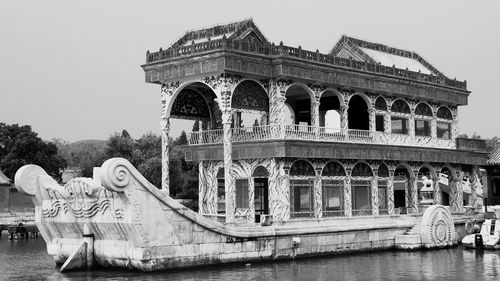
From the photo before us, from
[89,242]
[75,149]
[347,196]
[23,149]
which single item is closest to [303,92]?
[347,196]

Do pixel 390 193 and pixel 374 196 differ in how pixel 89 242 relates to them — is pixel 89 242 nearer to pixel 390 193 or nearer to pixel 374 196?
pixel 374 196

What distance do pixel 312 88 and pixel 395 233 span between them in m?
6.77

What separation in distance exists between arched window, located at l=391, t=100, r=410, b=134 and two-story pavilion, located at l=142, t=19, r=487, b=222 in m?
0.04

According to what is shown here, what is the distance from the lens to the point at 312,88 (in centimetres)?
2772

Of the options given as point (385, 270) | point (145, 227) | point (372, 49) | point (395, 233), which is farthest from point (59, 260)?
point (372, 49)

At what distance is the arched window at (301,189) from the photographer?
26531 mm

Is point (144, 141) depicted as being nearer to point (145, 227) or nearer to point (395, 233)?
point (395, 233)

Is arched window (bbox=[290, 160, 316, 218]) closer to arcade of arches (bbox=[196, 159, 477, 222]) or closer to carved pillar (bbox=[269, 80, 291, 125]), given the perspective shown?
arcade of arches (bbox=[196, 159, 477, 222])

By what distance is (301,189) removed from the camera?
88.4ft

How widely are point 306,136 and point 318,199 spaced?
2419 millimetres

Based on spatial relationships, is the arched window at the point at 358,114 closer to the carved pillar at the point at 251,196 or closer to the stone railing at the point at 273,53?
the stone railing at the point at 273,53

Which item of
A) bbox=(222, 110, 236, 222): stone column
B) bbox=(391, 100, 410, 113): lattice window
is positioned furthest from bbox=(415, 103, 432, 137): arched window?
bbox=(222, 110, 236, 222): stone column

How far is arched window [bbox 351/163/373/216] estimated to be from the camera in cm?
2922

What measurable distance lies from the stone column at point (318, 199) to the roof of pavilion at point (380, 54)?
21.4 ft
